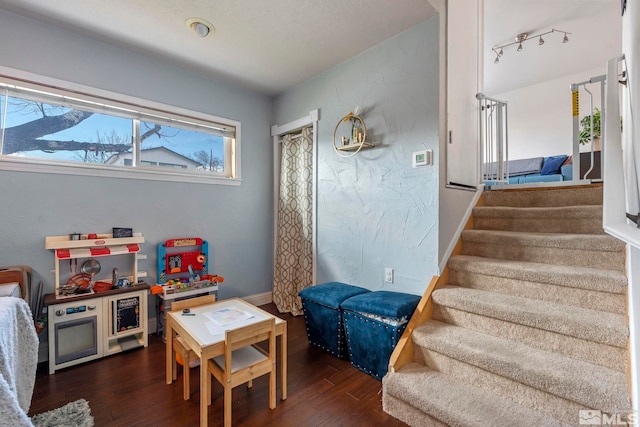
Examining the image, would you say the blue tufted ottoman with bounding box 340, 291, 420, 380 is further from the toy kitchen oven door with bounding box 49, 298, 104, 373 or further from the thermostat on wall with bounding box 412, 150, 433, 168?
the toy kitchen oven door with bounding box 49, 298, 104, 373

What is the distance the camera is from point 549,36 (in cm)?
329

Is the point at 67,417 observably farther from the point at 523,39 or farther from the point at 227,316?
the point at 523,39

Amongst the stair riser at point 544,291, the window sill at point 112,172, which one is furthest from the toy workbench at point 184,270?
the stair riser at point 544,291

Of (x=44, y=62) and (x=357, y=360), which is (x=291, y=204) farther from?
(x=44, y=62)

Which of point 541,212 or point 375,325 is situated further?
point 541,212

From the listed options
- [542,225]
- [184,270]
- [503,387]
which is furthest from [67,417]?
[542,225]

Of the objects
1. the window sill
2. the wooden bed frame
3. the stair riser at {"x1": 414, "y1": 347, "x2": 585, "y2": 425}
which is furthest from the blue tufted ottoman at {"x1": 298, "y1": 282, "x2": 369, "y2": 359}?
the wooden bed frame

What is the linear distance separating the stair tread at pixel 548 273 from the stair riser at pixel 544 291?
0.09ft

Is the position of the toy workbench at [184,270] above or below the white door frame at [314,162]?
below

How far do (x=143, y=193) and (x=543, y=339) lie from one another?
3.29m

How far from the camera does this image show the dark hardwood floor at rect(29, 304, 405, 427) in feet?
5.44

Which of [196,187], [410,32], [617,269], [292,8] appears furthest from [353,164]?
[617,269]

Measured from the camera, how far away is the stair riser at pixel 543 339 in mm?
1415

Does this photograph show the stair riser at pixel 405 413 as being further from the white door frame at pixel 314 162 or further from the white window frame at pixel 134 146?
the white window frame at pixel 134 146
